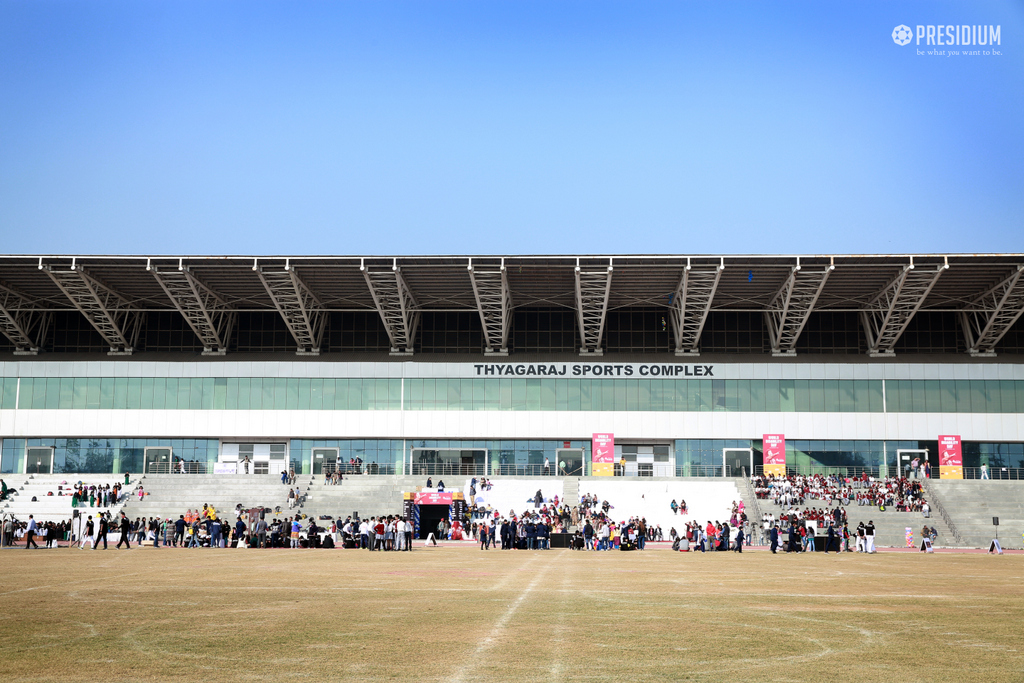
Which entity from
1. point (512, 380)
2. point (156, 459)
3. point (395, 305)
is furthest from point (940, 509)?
point (156, 459)

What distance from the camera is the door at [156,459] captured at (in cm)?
6875

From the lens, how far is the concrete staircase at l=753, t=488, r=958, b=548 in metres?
52.2

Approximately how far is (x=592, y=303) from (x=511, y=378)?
328 inches

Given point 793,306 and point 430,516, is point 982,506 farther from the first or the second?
point 430,516

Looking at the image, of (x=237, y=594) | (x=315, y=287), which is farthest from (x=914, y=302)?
(x=237, y=594)

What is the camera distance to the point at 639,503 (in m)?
59.9

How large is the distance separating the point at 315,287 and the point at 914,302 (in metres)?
42.3

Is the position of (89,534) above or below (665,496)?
below

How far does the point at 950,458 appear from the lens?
66.4 m

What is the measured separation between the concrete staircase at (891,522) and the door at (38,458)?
51.5 meters

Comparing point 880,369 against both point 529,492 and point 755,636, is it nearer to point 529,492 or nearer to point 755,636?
point 529,492

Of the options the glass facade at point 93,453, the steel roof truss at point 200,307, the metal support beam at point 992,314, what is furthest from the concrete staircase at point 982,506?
the glass facade at point 93,453

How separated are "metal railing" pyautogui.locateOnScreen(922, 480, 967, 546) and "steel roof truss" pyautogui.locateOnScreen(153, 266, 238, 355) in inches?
1939

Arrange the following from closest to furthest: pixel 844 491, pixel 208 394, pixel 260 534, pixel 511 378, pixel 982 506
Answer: pixel 260 534
pixel 982 506
pixel 844 491
pixel 511 378
pixel 208 394
